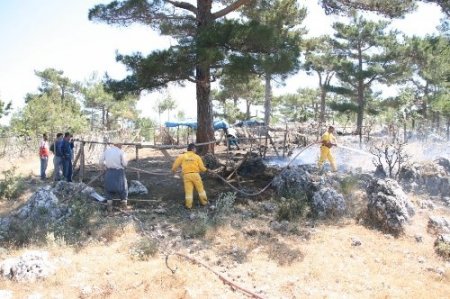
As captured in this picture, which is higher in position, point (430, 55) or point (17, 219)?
point (430, 55)

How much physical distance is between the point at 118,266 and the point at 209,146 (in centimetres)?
661

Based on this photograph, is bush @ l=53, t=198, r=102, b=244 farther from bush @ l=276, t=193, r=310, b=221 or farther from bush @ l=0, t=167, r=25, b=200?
bush @ l=276, t=193, r=310, b=221

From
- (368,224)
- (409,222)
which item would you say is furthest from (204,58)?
(409,222)

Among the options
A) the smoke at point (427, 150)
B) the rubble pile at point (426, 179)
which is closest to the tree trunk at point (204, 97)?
the rubble pile at point (426, 179)

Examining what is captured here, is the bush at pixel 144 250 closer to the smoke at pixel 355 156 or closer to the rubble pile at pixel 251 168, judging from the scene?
the rubble pile at pixel 251 168

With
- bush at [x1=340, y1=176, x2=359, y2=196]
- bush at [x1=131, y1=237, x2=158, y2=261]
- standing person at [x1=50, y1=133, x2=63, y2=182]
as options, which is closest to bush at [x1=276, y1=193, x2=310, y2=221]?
bush at [x1=340, y1=176, x2=359, y2=196]

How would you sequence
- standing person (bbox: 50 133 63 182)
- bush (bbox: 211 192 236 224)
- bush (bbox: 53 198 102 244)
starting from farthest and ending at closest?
standing person (bbox: 50 133 63 182) < bush (bbox: 211 192 236 224) < bush (bbox: 53 198 102 244)

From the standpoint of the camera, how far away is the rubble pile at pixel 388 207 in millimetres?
8172

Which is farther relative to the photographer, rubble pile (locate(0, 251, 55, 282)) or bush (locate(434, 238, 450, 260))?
bush (locate(434, 238, 450, 260))

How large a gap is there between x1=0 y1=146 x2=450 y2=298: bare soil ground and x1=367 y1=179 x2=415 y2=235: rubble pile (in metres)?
0.24

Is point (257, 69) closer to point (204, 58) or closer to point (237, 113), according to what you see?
point (204, 58)

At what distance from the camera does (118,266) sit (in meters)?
6.15

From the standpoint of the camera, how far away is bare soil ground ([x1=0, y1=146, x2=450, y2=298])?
18.6 feet

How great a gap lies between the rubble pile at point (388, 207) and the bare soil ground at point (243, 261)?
0.24m
